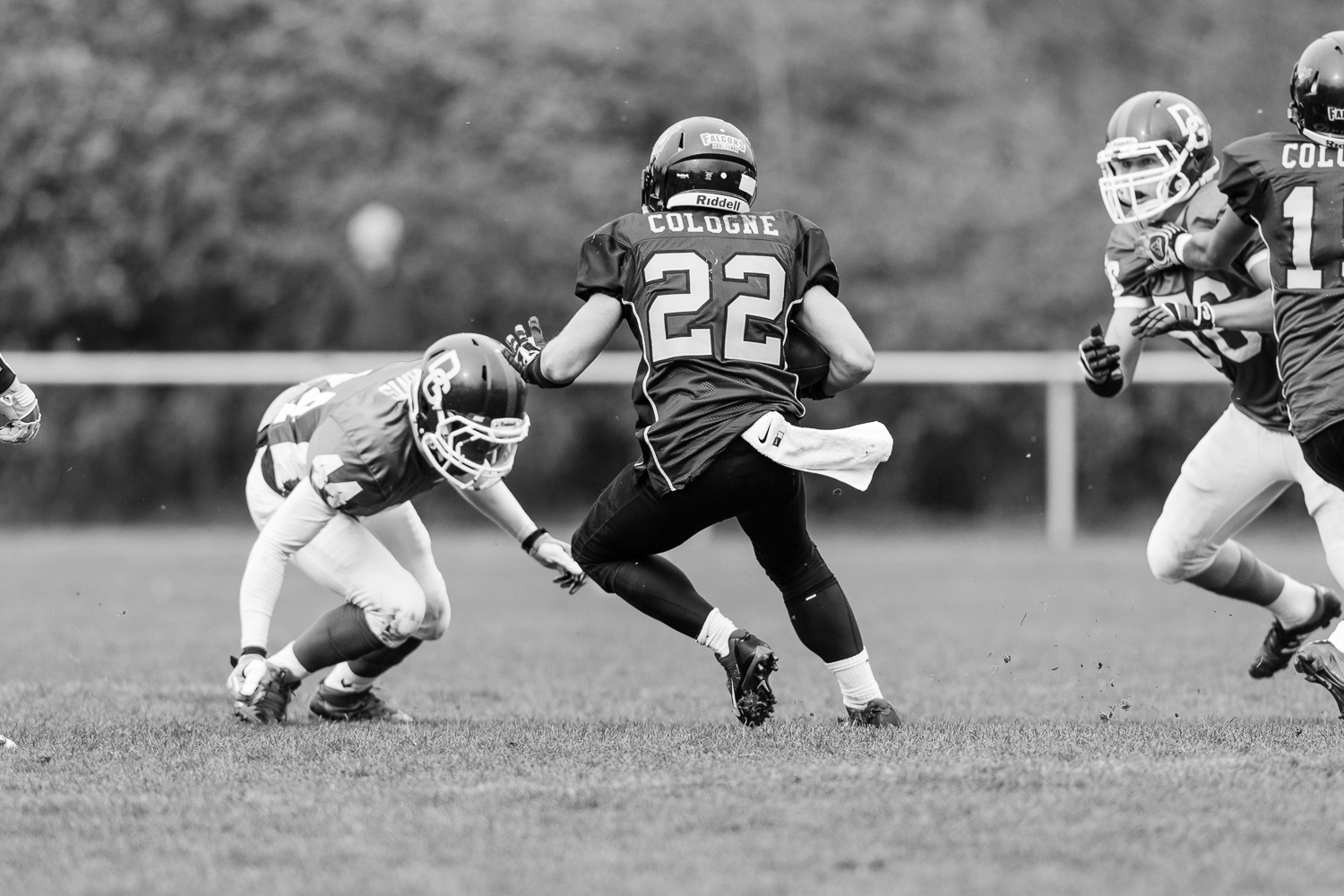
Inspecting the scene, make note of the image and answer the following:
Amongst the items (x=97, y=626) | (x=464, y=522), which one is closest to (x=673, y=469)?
(x=97, y=626)

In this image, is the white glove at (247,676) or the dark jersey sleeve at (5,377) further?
the white glove at (247,676)

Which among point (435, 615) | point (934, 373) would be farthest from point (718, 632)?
point (934, 373)

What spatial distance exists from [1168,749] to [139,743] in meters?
2.94

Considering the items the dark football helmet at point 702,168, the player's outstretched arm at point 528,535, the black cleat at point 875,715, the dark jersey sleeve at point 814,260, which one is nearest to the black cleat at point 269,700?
the player's outstretched arm at point 528,535

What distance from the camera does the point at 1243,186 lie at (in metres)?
5.11

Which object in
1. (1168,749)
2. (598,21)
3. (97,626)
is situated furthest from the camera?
(598,21)

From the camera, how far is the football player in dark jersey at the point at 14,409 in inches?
206

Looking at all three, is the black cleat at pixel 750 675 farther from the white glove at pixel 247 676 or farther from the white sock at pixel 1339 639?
the white sock at pixel 1339 639

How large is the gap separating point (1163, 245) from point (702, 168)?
5.54ft

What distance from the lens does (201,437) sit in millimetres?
14352

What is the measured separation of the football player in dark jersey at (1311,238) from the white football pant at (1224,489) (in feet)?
2.18

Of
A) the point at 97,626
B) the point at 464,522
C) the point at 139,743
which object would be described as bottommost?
the point at 464,522

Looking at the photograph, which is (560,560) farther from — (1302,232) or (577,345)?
(1302,232)

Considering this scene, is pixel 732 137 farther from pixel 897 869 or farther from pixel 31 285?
pixel 31 285
